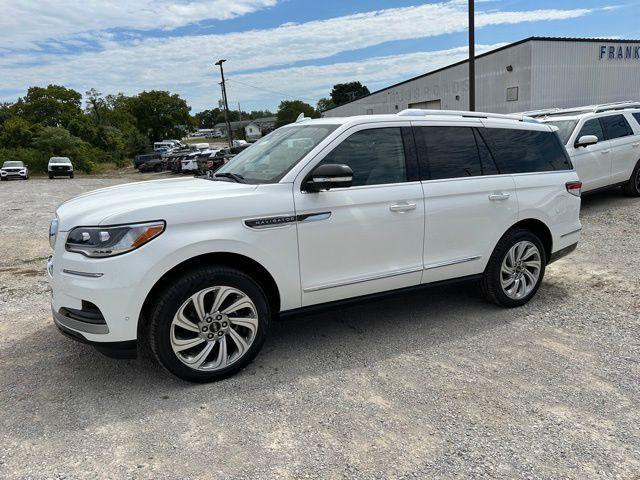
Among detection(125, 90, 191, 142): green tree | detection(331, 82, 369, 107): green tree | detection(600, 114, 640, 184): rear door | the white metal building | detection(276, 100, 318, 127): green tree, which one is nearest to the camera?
detection(600, 114, 640, 184): rear door

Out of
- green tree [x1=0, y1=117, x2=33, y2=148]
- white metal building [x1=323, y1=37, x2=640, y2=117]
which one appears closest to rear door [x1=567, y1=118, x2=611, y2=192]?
white metal building [x1=323, y1=37, x2=640, y2=117]

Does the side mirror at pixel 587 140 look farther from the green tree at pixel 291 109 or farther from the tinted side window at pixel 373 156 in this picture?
the green tree at pixel 291 109

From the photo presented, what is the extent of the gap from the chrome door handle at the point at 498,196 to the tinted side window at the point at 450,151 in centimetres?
24

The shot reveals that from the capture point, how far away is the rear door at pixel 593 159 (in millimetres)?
9242

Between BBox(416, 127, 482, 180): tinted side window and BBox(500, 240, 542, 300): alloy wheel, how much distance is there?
2.89ft

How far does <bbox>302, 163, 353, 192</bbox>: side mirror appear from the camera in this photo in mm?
3600

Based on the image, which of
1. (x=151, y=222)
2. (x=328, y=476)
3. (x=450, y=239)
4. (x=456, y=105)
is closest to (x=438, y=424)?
(x=328, y=476)

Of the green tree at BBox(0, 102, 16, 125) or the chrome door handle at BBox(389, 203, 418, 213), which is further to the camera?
the green tree at BBox(0, 102, 16, 125)

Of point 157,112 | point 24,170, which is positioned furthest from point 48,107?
point 24,170

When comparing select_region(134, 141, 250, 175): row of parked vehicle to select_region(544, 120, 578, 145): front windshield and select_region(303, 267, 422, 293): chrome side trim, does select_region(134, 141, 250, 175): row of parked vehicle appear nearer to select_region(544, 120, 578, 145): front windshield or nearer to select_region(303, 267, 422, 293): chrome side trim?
select_region(544, 120, 578, 145): front windshield

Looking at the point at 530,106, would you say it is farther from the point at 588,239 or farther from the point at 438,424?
the point at 438,424

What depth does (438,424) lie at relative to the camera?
10.1 ft

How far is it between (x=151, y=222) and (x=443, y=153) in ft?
8.33

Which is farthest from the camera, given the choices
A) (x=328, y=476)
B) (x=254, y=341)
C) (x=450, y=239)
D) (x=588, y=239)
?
(x=588, y=239)
